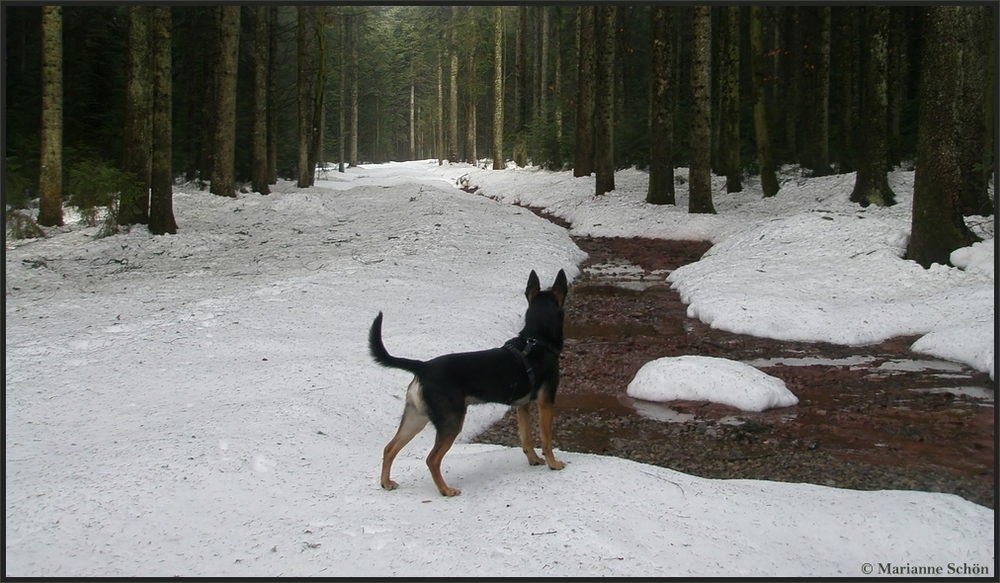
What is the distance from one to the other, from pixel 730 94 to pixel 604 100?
13.2 feet

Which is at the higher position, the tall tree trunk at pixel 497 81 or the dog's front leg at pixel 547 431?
the tall tree trunk at pixel 497 81

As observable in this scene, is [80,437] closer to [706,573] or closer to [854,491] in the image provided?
[706,573]

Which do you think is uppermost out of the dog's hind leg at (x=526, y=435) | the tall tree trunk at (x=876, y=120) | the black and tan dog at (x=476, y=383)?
the tall tree trunk at (x=876, y=120)

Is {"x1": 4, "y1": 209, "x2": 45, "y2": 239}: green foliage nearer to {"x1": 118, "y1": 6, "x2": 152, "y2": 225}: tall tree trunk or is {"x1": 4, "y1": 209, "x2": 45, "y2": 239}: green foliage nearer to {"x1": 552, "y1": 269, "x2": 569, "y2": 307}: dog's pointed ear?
{"x1": 118, "y1": 6, "x2": 152, "y2": 225}: tall tree trunk

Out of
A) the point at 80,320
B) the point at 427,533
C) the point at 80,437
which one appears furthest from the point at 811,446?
the point at 80,320

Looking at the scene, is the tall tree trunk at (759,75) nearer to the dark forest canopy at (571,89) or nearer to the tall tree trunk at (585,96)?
the dark forest canopy at (571,89)

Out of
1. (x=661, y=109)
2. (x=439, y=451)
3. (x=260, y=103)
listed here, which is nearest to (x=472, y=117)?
(x=260, y=103)

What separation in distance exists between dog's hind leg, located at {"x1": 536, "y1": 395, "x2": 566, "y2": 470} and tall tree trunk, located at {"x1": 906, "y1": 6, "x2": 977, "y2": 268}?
8578mm

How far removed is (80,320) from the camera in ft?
30.6

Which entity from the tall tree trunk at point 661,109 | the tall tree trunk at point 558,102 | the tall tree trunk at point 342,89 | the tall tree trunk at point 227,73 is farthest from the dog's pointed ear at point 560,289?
the tall tree trunk at point 342,89

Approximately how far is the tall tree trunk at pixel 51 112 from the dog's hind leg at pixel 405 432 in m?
13.4

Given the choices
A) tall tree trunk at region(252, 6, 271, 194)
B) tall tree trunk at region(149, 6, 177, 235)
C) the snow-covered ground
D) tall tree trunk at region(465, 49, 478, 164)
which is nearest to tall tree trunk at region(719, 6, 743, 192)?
the snow-covered ground

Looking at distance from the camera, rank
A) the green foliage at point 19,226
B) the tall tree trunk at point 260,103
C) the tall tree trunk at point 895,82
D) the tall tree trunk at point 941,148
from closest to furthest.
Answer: the tall tree trunk at point 941,148 → the green foliage at point 19,226 → the tall tree trunk at point 895,82 → the tall tree trunk at point 260,103

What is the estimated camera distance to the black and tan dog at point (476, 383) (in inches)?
187
